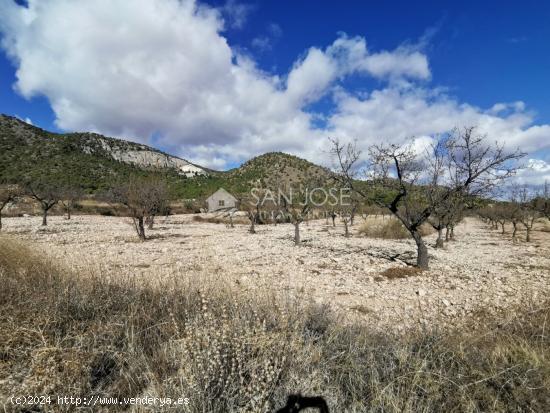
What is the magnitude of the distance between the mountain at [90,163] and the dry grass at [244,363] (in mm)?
41525

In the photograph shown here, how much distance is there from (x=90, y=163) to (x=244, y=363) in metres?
80.6

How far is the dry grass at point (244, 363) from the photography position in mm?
2396

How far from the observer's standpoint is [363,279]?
30.8 ft

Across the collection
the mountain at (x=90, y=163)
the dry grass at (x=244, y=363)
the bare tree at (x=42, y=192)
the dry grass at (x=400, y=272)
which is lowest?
the dry grass at (x=400, y=272)

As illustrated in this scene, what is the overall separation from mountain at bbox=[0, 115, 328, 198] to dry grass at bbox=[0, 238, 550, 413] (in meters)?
41.5

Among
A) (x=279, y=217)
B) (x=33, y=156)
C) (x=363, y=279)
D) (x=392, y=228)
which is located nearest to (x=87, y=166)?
(x=33, y=156)

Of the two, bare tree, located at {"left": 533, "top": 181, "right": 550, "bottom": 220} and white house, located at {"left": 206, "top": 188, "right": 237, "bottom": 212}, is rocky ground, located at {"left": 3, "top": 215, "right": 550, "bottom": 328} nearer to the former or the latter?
bare tree, located at {"left": 533, "top": 181, "right": 550, "bottom": 220}

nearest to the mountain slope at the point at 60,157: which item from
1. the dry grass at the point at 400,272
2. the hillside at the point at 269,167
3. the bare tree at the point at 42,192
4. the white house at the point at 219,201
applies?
the hillside at the point at 269,167

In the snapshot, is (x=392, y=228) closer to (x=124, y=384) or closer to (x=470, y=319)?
(x=470, y=319)

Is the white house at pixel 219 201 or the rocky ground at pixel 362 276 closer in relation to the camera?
the rocky ground at pixel 362 276

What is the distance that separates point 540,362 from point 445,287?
6187 mm

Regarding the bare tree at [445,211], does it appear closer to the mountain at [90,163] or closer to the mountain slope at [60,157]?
the mountain at [90,163]

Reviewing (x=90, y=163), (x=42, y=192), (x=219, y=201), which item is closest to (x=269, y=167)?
(x=219, y=201)

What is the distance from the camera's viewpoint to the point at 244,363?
259cm
